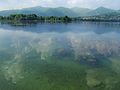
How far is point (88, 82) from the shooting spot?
61.5 ft

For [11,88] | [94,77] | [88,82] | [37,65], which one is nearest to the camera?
[11,88]

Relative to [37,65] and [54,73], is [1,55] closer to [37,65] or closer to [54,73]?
[37,65]

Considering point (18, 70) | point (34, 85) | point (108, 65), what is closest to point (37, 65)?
point (18, 70)

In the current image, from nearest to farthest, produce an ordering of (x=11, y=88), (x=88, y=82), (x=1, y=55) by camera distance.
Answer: (x=11, y=88) → (x=88, y=82) → (x=1, y=55)

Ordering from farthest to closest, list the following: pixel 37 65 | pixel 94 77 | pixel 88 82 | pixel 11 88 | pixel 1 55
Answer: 1. pixel 1 55
2. pixel 37 65
3. pixel 94 77
4. pixel 88 82
5. pixel 11 88

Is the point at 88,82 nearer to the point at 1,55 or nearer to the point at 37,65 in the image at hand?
Answer: the point at 37,65

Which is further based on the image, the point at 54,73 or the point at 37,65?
the point at 37,65

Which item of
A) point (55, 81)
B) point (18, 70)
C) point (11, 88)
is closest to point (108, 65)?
point (55, 81)

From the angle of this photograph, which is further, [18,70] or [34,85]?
[18,70]

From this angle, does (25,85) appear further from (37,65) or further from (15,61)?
(15,61)

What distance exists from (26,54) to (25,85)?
12754 millimetres

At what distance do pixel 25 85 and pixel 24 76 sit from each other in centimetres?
236

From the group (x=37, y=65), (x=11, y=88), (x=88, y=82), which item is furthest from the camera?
(x=37, y=65)

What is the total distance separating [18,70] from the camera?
2161 centimetres
